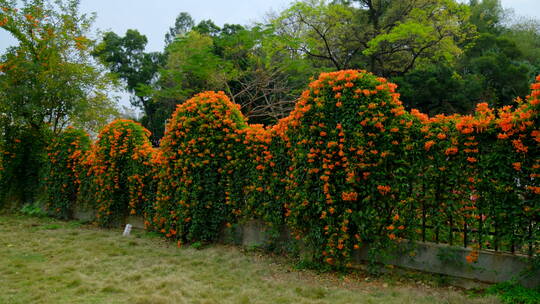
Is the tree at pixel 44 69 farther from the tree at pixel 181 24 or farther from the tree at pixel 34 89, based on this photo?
the tree at pixel 181 24

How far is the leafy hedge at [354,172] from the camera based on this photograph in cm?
348

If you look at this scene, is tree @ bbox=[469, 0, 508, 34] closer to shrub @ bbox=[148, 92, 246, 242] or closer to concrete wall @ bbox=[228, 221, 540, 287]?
shrub @ bbox=[148, 92, 246, 242]

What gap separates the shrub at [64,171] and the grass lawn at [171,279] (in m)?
2.46

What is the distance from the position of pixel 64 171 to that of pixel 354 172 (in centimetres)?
741

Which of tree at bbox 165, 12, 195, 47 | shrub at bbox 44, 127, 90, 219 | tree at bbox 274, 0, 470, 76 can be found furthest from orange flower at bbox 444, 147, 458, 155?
tree at bbox 165, 12, 195, 47

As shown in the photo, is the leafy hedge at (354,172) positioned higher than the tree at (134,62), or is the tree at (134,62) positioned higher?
the tree at (134,62)

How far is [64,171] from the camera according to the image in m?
8.67

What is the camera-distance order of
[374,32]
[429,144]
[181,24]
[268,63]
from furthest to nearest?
[181,24], [374,32], [268,63], [429,144]

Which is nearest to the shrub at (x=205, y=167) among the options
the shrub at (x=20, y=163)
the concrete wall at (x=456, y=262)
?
the concrete wall at (x=456, y=262)

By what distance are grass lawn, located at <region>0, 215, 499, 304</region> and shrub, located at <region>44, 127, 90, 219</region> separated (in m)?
2.46

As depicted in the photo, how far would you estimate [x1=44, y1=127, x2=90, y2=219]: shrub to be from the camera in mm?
8586

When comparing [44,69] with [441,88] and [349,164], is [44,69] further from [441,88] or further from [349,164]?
[441,88]

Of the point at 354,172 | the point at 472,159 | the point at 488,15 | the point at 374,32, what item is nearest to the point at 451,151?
the point at 472,159

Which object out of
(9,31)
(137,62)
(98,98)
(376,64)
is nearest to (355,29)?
(376,64)
